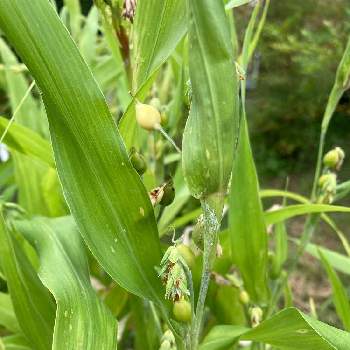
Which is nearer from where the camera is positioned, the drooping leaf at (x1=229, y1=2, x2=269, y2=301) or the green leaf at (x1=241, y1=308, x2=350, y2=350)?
the green leaf at (x1=241, y1=308, x2=350, y2=350)

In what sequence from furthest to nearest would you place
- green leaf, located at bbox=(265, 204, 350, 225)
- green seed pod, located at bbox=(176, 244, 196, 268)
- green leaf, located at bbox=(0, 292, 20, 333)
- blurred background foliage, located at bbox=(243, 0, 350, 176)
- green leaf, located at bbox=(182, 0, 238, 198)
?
blurred background foliage, located at bbox=(243, 0, 350, 176), green leaf, located at bbox=(0, 292, 20, 333), green leaf, located at bbox=(265, 204, 350, 225), green seed pod, located at bbox=(176, 244, 196, 268), green leaf, located at bbox=(182, 0, 238, 198)

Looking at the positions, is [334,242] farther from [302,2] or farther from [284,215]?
[284,215]

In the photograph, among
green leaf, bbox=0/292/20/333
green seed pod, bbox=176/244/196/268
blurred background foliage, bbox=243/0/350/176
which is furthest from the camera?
blurred background foliage, bbox=243/0/350/176

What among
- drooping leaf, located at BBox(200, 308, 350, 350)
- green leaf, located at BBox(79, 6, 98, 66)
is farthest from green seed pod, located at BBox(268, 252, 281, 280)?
green leaf, located at BBox(79, 6, 98, 66)

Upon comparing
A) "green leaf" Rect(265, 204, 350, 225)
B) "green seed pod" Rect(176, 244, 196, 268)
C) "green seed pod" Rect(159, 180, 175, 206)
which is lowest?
"green leaf" Rect(265, 204, 350, 225)

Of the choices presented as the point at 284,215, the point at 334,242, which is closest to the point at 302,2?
the point at 334,242

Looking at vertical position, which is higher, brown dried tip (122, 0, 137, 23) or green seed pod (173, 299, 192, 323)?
brown dried tip (122, 0, 137, 23)

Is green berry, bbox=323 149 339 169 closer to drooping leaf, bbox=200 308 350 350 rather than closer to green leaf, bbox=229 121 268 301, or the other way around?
green leaf, bbox=229 121 268 301
